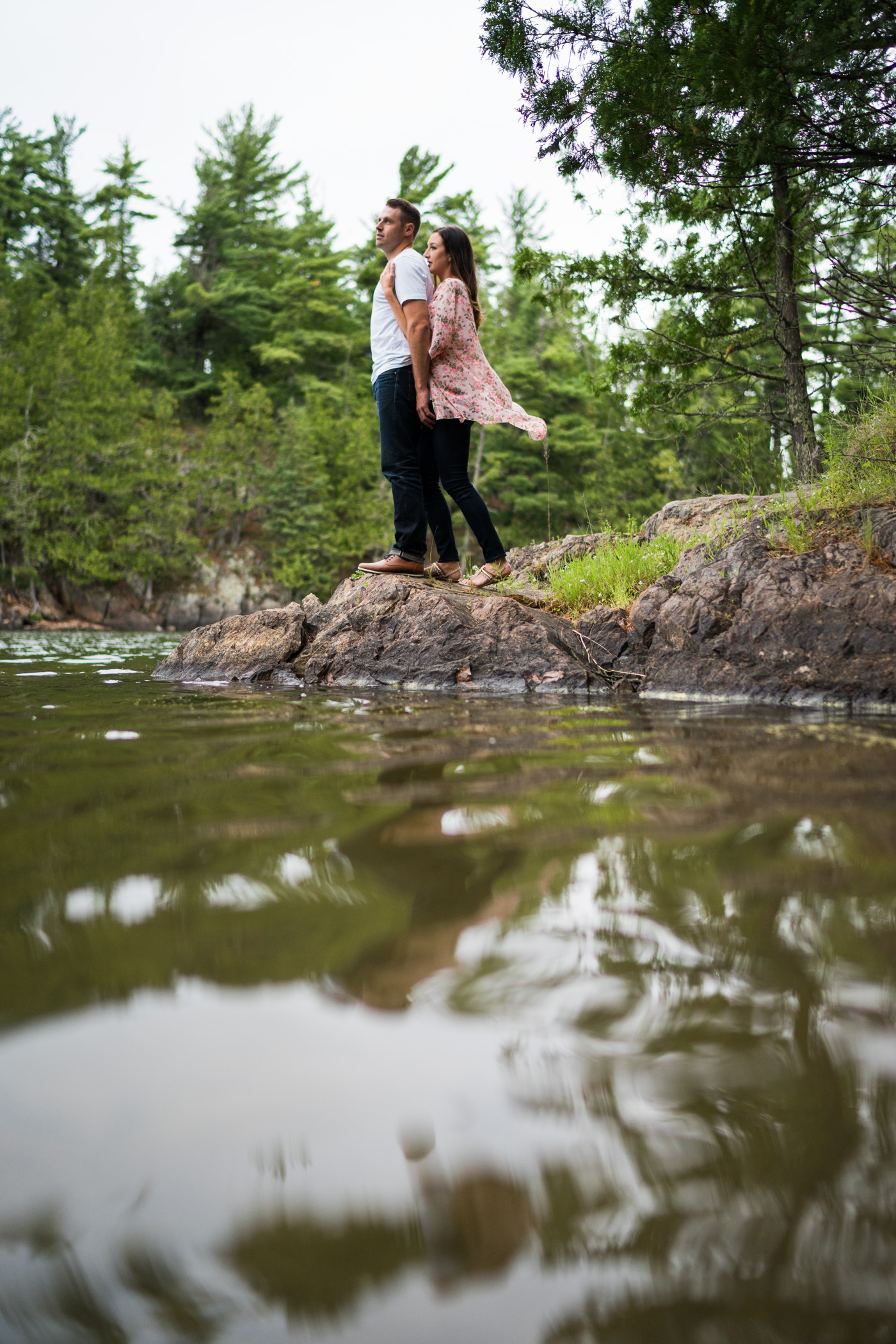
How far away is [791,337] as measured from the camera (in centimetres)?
840

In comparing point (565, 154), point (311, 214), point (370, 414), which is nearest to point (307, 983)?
point (565, 154)

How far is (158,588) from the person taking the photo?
29.1 metres

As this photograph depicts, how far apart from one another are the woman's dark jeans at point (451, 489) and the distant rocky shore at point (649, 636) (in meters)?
0.32

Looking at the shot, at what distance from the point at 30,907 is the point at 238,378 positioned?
37011mm

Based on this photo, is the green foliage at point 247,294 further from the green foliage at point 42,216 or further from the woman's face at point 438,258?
the woman's face at point 438,258

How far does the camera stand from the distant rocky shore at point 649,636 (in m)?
3.49

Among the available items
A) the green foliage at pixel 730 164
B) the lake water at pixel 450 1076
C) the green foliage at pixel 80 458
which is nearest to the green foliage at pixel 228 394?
the green foliage at pixel 80 458

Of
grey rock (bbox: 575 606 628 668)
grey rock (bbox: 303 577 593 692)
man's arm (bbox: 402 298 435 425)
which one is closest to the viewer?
grey rock (bbox: 303 577 593 692)

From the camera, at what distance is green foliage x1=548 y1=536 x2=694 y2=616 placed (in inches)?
192

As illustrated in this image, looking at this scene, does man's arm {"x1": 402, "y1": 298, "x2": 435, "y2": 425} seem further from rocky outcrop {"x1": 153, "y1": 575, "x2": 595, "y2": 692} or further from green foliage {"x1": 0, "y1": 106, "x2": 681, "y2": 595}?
green foliage {"x1": 0, "y1": 106, "x2": 681, "y2": 595}

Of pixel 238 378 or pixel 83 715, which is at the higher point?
pixel 238 378

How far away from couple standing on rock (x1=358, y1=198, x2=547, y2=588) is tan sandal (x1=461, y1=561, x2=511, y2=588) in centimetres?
32

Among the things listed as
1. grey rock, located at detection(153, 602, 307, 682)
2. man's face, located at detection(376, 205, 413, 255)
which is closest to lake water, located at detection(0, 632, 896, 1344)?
grey rock, located at detection(153, 602, 307, 682)

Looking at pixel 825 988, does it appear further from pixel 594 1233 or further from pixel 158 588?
pixel 158 588
